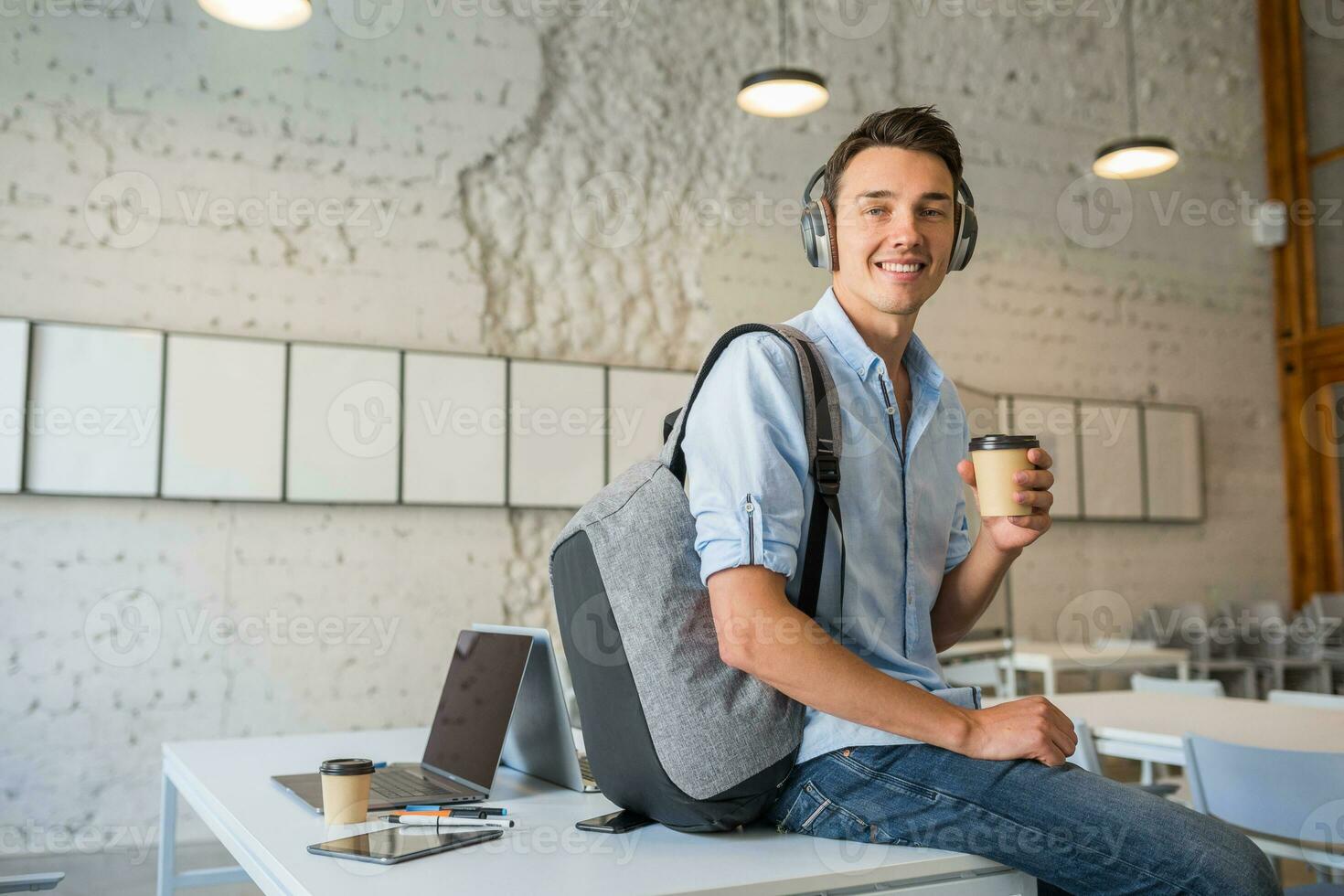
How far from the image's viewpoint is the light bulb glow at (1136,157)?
596cm

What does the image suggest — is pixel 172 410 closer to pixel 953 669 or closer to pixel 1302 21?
pixel 953 669

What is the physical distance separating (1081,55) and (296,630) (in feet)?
21.1

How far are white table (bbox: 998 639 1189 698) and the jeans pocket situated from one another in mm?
4445

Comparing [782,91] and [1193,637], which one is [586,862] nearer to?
[782,91]

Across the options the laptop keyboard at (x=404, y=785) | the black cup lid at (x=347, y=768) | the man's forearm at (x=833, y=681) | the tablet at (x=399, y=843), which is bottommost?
the laptop keyboard at (x=404, y=785)

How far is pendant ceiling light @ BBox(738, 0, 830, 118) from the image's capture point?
495 cm

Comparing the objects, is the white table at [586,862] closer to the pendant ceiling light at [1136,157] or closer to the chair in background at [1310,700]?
the chair in background at [1310,700]

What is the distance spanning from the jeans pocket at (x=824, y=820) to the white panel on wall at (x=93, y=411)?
424cm

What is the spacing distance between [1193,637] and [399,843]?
712cm

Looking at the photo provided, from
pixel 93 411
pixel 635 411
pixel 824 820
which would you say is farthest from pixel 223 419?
pixel 824 820

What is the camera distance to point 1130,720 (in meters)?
2.89

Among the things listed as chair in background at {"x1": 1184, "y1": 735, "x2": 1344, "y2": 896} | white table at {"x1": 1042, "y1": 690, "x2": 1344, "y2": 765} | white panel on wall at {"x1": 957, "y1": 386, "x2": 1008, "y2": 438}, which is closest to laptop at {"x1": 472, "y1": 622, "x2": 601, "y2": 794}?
chair in background at {"x1": 1184, "y1": 735, "x2": 1344, "y2": 896}

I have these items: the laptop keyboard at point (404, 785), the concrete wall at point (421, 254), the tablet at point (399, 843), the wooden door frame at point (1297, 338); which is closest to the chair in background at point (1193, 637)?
the concrete wall at point (421, 254)

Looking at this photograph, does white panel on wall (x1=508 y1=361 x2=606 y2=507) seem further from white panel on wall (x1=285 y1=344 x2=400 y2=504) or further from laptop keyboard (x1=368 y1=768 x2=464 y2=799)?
laptop keyboard (x1=368 y1=768 x2=464 y2=799)
